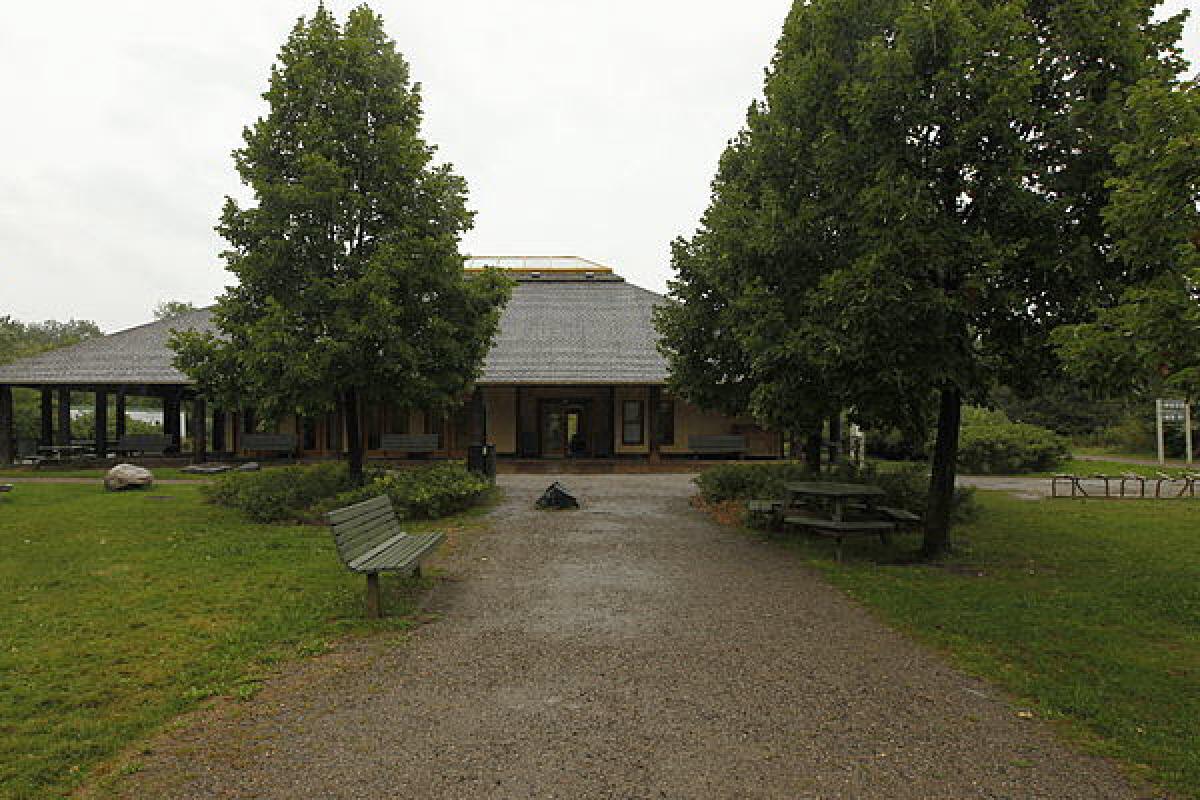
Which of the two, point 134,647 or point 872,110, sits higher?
point 872,110

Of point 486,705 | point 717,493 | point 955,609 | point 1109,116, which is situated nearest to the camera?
point 486,705

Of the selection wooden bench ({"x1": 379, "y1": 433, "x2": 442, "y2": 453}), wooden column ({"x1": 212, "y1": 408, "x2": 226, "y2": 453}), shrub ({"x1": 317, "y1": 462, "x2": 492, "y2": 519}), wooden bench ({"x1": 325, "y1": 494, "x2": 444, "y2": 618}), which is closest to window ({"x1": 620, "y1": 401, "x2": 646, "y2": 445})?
wooden bench ({"x1": 379, "y1": 433, "x2": 442, "y2": 453})

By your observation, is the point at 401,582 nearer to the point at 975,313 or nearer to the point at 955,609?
the point at 955,609

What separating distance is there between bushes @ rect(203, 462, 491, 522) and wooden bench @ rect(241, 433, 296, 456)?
1013 centimetres

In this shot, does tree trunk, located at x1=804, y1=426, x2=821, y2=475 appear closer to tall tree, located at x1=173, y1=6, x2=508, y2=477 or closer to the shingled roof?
tall tree, located at x1=173, y1=6, x2=508, y2=477

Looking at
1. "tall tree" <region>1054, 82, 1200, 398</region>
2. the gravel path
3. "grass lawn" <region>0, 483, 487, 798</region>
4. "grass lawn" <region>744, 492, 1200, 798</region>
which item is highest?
"tall tree" <region>1054, 82, 1200, 398</region>

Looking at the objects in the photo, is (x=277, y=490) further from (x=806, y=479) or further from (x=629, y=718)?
(x=629, y=718)

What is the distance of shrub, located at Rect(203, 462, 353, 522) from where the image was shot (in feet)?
37.8

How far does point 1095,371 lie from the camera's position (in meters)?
5.51

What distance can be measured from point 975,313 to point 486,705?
22.3 ft

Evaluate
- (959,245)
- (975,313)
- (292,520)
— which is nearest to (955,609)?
(975,313)

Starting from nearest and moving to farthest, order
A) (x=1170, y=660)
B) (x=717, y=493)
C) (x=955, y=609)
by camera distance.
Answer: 1. (x=1170, y=660)
2. (x=955, y=609)
3. (x=717, y=493)

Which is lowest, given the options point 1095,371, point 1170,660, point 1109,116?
point 1170,660

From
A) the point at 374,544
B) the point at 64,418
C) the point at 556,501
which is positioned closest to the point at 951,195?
the point at 374,544
